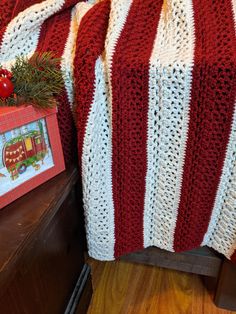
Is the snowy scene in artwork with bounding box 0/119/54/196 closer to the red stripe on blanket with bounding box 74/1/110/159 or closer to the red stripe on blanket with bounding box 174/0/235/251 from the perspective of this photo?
the red stripe on blanket with bounding box 74/1/110/159

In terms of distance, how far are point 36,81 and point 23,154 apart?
15cm

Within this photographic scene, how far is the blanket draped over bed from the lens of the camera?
21.0 inches

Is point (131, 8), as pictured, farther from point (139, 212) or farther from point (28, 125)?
point (139, 212)

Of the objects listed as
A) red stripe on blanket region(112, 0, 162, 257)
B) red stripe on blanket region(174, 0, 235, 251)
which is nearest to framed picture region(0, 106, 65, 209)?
red stripe on blanket region(112, 0, 162, 257)

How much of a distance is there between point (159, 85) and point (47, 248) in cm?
42

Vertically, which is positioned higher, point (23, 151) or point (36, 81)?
point (36, 81)

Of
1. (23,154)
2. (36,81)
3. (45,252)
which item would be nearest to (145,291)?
(45,252)

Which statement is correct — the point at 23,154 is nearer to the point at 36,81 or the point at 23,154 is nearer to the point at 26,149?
the point at 26,149

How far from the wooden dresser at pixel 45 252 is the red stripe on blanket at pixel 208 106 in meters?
0.28

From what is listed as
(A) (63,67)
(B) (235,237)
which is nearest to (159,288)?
(B) (235,237)

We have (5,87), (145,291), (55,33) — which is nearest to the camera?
(5,87)

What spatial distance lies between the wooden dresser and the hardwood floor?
9cm

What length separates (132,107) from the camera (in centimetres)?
57

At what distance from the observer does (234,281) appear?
76cm
